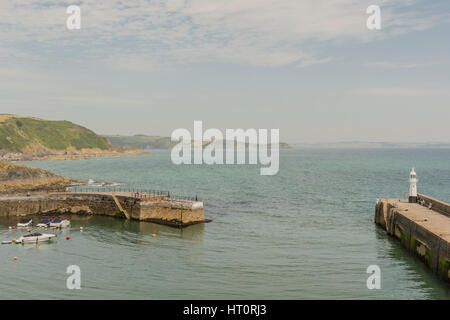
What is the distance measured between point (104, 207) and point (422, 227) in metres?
37.1

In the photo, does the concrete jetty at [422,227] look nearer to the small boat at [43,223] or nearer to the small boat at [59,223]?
the small boat at [59,223]

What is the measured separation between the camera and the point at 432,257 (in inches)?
1040

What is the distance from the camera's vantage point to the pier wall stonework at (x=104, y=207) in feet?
142

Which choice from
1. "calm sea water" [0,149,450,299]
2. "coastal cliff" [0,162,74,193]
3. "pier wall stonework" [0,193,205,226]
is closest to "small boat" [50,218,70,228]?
"calm sea water" [0,149,450,299]

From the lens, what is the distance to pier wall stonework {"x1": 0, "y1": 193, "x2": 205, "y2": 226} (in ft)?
142

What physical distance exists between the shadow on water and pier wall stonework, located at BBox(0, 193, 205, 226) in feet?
68.9

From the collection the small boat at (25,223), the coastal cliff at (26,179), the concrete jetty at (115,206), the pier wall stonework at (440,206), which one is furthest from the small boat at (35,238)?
the coastal cliff at (26,179)

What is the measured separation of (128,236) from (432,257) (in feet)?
90.9

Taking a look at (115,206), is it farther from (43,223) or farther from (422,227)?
(422,227)

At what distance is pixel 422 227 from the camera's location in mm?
28891
